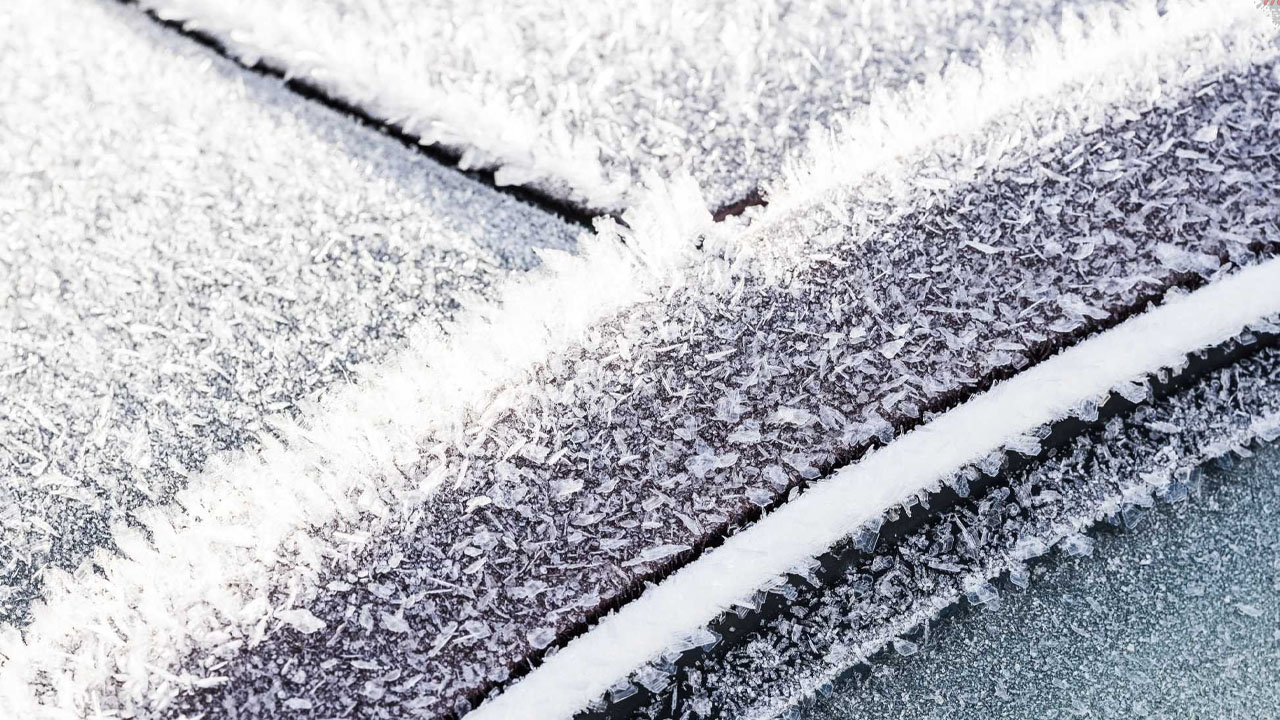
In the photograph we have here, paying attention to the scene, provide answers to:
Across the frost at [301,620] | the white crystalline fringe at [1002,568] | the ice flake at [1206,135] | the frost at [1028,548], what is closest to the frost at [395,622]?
the frost at [301,620]

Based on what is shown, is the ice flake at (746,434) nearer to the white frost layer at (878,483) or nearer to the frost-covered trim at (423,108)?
the white frost layer at (878,483)

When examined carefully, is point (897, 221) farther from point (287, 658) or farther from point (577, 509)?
point (287, 658)

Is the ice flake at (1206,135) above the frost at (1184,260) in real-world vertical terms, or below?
above

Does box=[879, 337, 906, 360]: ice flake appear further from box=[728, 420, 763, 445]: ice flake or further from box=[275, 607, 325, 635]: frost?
box=[275, 607, 325, 635]: frost

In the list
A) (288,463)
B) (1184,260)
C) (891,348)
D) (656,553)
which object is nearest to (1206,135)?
(1184,260)

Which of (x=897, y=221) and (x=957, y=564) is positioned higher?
(x=897, y=221)

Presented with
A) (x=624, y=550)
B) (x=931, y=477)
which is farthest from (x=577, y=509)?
Result: (x=931, y=477)
